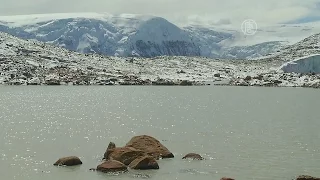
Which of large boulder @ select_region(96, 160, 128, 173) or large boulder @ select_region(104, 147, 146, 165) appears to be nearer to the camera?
large boulder @ select_region(96, 160, 128, 173)

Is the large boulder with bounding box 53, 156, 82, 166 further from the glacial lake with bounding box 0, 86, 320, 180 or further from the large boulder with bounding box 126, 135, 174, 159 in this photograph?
the large boulder with bounding box 126, 135, 174, 159

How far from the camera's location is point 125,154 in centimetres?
3653

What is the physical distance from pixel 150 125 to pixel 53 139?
1846cm

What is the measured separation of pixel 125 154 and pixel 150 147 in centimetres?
402

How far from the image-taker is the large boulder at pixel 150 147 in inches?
1550

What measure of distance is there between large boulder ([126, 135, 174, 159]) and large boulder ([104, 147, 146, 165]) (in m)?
2.03

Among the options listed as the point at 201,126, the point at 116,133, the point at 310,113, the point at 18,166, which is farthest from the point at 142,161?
the point at 310,113

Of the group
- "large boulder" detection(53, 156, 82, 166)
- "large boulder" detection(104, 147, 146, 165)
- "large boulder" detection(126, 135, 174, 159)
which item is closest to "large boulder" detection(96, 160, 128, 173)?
"large boulder" detection(104, 147, 146, 165)

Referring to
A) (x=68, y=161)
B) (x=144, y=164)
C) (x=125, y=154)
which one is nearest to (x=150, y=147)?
(x=125, y=154)

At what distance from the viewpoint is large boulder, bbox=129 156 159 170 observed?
34875 millimetres

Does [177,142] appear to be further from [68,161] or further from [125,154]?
[68,161]

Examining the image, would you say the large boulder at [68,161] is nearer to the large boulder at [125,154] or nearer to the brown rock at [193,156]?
the large boulder at [125,154]

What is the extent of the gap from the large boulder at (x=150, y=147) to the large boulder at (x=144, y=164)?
3584mm

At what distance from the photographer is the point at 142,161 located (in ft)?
115
